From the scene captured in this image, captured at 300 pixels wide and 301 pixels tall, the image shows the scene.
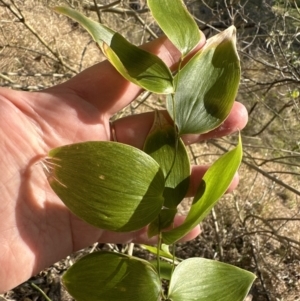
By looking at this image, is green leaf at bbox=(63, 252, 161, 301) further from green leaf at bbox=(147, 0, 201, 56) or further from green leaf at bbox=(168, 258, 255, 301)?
green leaf at bbox=(147, 0, 201, 56)

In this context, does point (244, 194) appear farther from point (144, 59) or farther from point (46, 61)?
point (144, 59)

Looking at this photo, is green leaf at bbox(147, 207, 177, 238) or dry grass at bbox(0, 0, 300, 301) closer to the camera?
green leaf at bbox(147, 207, 177, 238)

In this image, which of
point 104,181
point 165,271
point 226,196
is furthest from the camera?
point 226,196

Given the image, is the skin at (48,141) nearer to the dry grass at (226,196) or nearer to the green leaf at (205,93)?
the green leaf at (205,93)

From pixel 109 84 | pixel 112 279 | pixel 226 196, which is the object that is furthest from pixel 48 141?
pixel 226 196

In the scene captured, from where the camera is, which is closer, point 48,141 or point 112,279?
point 112,279

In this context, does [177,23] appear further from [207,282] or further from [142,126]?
[207,282]

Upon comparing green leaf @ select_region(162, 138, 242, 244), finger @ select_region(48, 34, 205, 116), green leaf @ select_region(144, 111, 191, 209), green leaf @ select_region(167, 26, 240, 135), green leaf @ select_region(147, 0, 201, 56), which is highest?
green leaf @ select_region(147, 0, 201, 56)

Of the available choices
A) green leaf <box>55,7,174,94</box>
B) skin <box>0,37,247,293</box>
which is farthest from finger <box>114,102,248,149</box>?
green leaf <box>55,7,174,94</box>
